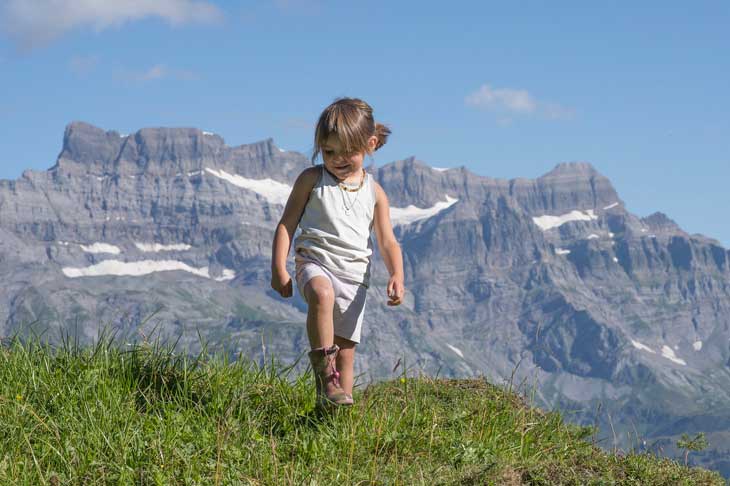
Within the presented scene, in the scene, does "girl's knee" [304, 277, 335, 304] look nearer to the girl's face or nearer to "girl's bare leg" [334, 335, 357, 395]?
"girl's bare leg" [334, 335, 357, 395]

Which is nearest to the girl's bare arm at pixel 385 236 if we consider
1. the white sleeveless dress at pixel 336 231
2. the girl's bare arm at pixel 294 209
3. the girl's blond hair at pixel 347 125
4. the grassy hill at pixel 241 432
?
the white sleeveless dress at pixel 336 231

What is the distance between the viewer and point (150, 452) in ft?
20.9

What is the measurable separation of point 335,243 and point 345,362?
3.25 ft

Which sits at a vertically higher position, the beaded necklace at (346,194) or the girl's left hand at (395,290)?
the beaded necklace at (346,194)

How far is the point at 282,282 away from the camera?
24.7 ft

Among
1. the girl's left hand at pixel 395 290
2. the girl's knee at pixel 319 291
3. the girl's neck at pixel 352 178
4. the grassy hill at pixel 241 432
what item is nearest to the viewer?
the grassy hill at pixel 241 432

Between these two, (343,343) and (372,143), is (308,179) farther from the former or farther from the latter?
(343,343)

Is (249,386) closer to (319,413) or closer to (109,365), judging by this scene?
(319,413)

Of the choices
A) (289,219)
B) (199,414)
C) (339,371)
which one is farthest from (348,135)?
(199,414)

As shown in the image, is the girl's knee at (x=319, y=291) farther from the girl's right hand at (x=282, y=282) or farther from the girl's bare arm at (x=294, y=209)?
the girl's bare arm at (x=294, y=209)

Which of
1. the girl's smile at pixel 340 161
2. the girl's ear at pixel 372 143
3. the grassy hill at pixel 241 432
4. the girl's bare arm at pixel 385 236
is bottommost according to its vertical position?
the grassy hill at pixel 241 432

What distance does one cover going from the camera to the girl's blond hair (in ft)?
25.5

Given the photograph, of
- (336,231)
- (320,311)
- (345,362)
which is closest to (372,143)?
(336,231)

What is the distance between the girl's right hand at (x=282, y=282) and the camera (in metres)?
7.46
